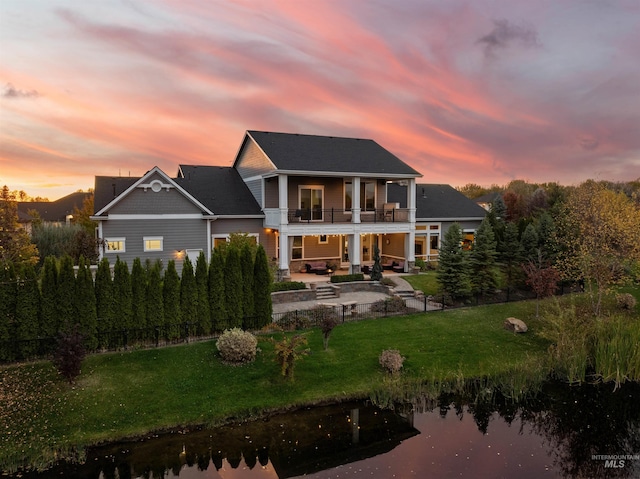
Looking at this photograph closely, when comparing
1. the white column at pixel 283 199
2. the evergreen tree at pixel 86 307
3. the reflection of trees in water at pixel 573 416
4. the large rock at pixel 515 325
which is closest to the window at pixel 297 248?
the white column at pixel 283 199

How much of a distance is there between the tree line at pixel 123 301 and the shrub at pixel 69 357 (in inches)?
44.6

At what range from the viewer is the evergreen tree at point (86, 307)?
12922mm

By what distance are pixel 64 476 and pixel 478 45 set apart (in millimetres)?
22588

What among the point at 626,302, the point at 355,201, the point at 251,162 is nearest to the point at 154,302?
the point at 355,201

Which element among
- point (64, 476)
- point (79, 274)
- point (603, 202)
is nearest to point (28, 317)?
point (79, 274)

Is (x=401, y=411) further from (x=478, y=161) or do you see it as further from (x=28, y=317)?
(x=478, y=161)

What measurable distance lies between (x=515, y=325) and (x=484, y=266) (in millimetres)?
5214

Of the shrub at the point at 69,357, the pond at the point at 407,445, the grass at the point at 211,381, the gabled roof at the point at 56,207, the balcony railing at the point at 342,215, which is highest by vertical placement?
the gabled roof at the point at 56,207

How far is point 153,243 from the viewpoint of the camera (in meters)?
21.8

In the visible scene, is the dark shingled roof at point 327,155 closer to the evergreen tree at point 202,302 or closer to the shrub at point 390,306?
the shrub at point 390,306

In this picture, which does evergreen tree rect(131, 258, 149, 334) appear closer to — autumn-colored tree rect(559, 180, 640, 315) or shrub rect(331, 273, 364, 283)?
shrub rect(331, 273, 364, 283)

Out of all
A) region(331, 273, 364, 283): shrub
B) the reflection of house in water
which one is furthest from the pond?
region(331, 273, 364, 283): shrub

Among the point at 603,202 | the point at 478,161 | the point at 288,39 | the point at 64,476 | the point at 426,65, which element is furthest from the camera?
the point at 478,161

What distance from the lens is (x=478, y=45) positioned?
19344mm
